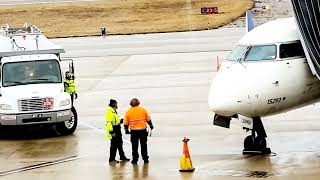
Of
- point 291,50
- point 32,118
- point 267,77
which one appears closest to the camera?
point 267,77

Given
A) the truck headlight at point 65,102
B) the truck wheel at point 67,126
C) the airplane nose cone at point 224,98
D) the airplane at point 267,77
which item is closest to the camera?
the airplane nose cone at point 224,98

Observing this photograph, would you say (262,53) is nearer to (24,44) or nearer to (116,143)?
(116,143)

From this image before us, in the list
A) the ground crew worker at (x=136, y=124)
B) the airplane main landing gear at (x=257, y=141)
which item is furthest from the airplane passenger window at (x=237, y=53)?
the ground crew worker at (x=136, y=124)

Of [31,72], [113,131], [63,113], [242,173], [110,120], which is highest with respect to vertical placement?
[31,72]

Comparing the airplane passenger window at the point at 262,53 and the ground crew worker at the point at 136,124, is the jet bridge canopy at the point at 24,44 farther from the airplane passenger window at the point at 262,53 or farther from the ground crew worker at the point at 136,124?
the airplane passenger window at the point at 262,53

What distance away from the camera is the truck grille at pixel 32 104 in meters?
24.1

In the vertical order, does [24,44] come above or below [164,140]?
above

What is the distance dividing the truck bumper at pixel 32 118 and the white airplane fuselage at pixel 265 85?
5870mm

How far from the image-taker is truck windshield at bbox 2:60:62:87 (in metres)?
25.2

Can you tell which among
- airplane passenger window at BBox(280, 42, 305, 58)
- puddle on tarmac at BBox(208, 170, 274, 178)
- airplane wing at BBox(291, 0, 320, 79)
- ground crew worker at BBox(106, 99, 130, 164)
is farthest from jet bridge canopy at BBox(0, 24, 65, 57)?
puddle on tarmac at BBox(208, 170, 274, 178)

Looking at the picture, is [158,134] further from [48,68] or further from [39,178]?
[39,178]

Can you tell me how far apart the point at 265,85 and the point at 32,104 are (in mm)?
7587

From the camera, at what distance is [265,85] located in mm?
19922

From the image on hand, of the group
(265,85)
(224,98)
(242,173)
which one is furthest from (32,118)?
(242,173)
